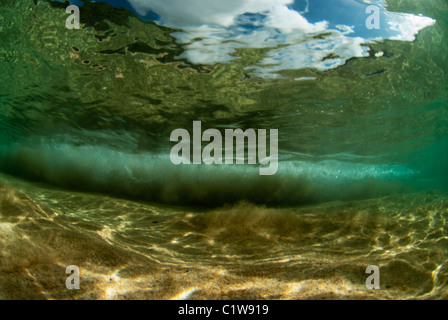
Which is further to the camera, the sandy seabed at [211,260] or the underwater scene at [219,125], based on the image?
the underwater scene at [219,125]

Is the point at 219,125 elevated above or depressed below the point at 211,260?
above

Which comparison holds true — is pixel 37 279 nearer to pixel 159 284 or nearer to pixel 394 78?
pixel 159 284

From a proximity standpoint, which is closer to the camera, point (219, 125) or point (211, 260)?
point (211, 260)

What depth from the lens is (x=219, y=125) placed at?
43.6 feet

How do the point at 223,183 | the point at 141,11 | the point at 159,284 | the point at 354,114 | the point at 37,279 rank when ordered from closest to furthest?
the point at 37,279 < the point at 159,284 < the point at 141,11 < the point at 354,114 < the point at 223,183

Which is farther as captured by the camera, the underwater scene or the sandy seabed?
the underwater scene

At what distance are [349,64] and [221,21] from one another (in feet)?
15.6

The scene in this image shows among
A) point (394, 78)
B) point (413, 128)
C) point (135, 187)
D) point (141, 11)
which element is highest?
point (141, 11)

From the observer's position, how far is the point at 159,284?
9.21ft

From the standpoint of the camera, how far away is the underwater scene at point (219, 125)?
2990 millimetres

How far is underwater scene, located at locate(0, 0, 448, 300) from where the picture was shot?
2.99 meters

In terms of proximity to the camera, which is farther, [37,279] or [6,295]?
[37,279]

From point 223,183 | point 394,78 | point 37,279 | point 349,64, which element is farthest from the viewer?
point 223,183
